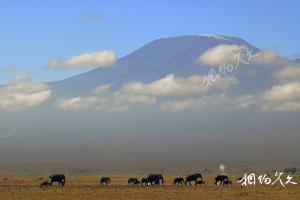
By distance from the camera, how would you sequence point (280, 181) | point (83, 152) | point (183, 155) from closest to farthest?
point (280, 181) → point (183, 155) → point (83, 152)

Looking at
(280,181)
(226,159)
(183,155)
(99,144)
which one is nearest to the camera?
(280,181)

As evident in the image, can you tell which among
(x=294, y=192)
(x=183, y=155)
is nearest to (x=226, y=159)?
(x=183, y=155)

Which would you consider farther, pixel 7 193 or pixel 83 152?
pixel 83 152

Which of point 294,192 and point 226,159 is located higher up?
point 226,159

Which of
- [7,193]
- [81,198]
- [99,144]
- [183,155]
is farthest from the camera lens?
[99,144]

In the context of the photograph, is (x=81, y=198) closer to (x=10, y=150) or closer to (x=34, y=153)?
(x=34, y=153)

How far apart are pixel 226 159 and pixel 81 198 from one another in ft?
342

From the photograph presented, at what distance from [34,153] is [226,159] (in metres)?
48.3

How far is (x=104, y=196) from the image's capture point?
39.8m

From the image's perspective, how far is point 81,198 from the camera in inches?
1521

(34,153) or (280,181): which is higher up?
(34,153)

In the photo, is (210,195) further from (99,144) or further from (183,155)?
(99,144)

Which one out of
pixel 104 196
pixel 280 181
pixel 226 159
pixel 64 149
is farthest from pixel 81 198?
pixel 64 149

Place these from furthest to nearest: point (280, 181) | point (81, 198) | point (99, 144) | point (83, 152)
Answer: point (99, 144), point (83, 152), point (280, 181), point (81, 198)
